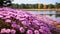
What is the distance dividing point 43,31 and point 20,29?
0.31m

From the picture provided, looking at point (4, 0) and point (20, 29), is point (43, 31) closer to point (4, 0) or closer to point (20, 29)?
point (20, 29)

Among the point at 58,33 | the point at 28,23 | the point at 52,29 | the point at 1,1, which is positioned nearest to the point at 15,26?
the point at 28,23

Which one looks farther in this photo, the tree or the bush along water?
the tree

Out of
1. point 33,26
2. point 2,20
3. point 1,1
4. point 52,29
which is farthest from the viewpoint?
point 1,1

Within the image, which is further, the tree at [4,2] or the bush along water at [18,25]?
the tree at [4,2]

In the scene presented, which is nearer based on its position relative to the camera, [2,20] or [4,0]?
[2,20]

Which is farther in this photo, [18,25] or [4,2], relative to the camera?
[4,2]

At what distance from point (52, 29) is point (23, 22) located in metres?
0.71

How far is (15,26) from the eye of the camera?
1.67 metres

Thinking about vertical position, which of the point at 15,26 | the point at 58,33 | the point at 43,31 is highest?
the point at 15,26

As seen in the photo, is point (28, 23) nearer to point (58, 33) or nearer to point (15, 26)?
point (15, 26)

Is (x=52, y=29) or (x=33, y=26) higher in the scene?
(x=33, y=26)

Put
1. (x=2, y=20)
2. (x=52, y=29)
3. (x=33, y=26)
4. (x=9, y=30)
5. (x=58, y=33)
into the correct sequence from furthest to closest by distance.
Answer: (x=58, y=33) → (x=52, y=29) → (x=33, y=26) → (x=2, y=20) → (x=9, y=30)

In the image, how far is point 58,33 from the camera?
259 cm
